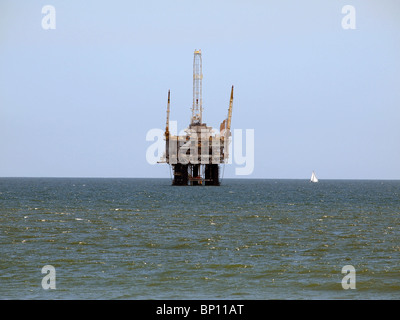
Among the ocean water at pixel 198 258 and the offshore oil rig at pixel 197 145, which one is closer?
the ocean water at pixel 198 258

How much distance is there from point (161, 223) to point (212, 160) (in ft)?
334

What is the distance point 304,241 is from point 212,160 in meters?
115

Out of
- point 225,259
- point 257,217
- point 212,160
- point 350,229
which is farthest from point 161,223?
point 212,160

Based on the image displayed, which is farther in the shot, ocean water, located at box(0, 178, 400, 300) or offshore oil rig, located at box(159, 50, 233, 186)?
offshore oil rig, located at box(159, 50, 233, 186)

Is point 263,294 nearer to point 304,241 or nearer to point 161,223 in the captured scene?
point 304,241

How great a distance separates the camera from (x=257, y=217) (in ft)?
203

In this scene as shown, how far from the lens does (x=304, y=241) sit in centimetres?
4075

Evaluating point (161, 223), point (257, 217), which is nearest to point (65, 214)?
point (161, 223)

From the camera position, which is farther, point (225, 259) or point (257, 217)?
point (257, 217)

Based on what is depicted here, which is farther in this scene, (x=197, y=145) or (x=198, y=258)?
(x=197, y=145)
